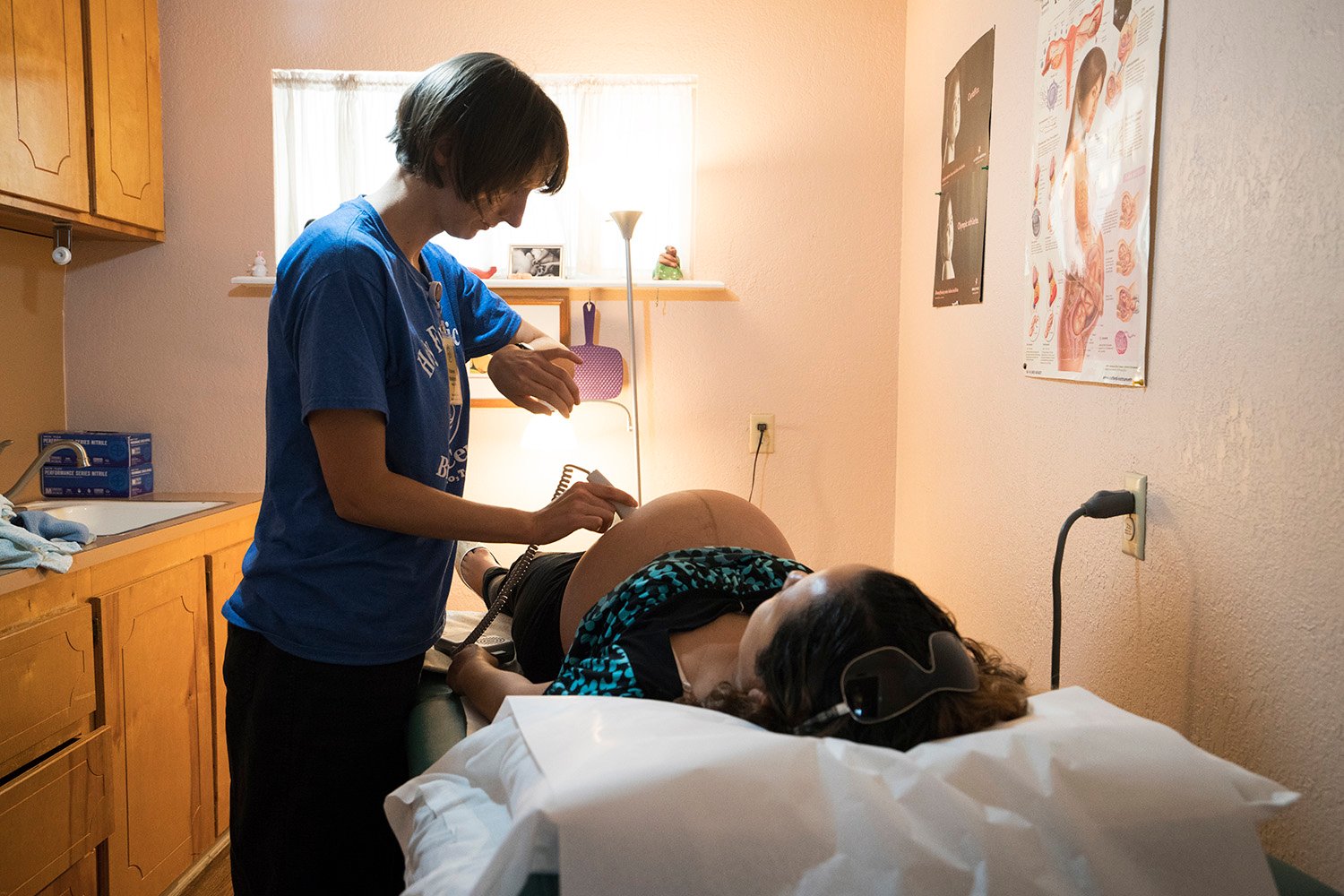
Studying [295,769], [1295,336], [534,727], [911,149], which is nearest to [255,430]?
[295,769]

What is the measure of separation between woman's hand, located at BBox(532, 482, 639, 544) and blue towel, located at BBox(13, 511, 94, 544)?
1.16 m

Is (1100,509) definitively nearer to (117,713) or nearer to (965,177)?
(965,177)

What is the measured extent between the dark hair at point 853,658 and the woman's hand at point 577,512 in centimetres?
37

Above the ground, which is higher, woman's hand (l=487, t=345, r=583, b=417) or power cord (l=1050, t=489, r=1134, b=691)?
woman's hand (l=487, t=345, r=583, b=417)

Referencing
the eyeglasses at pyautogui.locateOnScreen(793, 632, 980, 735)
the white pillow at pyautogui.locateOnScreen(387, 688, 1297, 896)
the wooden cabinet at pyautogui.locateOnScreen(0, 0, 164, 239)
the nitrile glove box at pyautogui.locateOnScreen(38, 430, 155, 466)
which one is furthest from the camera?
the nitrile glove box at pyautogui.locateOnScreen(38, 430, 155, 466)

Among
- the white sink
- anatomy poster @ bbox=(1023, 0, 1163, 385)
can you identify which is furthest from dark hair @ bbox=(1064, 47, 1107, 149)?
the white sink

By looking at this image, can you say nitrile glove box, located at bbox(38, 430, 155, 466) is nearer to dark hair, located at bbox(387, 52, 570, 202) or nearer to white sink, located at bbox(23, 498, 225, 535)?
white sink, located at bbox(23, 498, 225, 535)

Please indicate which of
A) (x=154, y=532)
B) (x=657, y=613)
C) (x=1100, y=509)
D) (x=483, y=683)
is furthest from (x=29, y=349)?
(x=1100, y=509)

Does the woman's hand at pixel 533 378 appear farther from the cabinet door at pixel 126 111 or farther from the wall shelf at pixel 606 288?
the cabinet door at pixel 126 111

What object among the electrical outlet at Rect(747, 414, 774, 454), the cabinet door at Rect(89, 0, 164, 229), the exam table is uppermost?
the cabinet door at Rect(89, 0, 164, 229)

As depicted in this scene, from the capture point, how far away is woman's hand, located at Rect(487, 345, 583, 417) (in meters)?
1.51

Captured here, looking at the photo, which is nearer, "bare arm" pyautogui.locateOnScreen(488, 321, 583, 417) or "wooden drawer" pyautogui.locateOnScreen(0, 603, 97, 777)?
"bare arm" pyautogui.locateOnScreen(488, 321, 583, 417)

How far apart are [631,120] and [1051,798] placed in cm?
230

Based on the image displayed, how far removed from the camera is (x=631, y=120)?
268 cm
